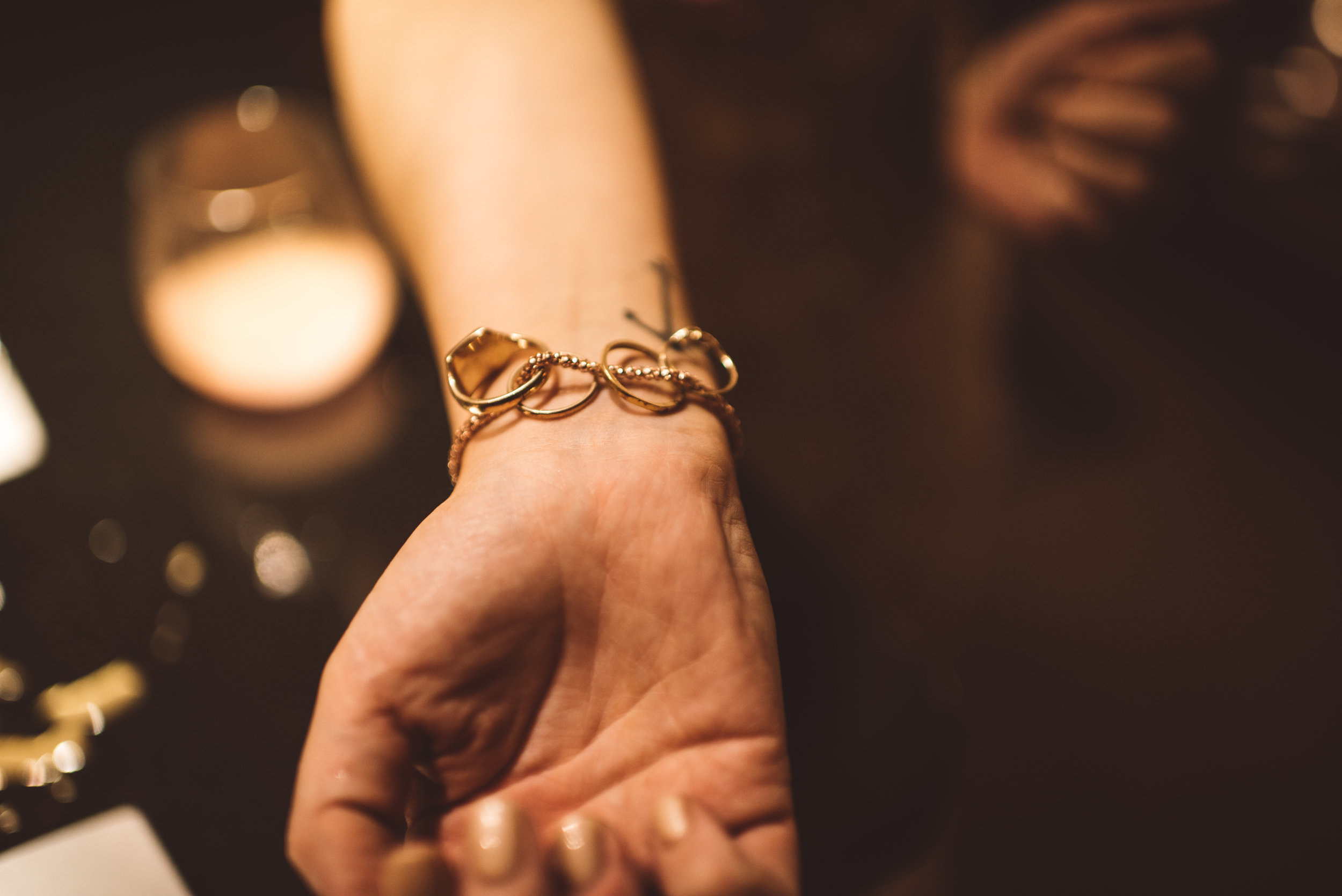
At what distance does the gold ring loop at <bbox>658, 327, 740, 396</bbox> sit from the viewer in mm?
442

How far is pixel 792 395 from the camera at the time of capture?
77 cm

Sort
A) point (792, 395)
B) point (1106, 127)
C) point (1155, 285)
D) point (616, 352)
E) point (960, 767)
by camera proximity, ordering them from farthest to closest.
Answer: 1. point (1155, 285)
2. point (792, 395)
3. point (1106, 127)
4. point (960, 767)
5. point (616, 352)

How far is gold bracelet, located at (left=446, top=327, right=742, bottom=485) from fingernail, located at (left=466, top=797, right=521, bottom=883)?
0.17m

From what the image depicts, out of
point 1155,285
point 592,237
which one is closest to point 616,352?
point 592,237

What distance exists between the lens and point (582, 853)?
1.00ft

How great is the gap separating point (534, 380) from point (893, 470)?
67 cm

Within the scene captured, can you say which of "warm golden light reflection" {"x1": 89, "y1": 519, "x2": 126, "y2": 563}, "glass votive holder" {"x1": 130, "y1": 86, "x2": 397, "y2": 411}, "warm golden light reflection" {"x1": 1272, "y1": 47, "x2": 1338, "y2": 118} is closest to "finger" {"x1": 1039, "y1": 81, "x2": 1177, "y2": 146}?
"glass votive holder" {"x1": 130, "y1": 86, "x2": 397, "y2": 411}

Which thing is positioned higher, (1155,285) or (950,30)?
(950,30)

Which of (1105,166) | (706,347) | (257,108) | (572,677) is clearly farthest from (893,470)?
(257,108)

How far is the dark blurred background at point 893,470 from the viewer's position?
0.47m

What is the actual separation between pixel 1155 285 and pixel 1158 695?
3.44 feet

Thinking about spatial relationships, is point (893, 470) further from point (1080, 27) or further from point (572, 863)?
point (572, 863)

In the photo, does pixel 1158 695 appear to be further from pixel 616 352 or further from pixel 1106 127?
pixel 616 352

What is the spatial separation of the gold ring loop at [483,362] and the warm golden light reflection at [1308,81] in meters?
1.71
